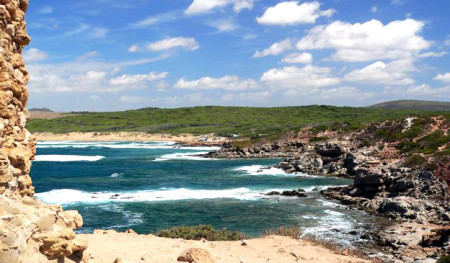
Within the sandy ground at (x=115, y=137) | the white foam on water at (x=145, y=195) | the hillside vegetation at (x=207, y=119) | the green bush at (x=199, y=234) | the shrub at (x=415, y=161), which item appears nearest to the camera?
the green bush at (x=199, y=234)

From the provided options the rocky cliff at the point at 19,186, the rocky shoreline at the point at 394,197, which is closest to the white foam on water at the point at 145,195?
the rocky shoreline at the point at 394,197

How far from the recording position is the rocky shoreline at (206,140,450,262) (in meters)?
19.7

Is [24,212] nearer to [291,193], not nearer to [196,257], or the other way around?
[196,257]

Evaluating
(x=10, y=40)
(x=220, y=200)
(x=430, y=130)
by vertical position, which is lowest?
(x=220, y=200)

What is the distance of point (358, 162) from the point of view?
151 feet

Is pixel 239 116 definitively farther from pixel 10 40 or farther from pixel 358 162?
pixel 10 40

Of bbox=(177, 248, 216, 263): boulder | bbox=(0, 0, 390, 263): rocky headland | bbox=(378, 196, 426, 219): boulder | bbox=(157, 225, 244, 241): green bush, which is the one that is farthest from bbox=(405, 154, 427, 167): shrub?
bbox=(177, 248, 216, 263): boulder

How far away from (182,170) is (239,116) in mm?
108133

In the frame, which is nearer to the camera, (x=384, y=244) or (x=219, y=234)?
(x=219, y=234)

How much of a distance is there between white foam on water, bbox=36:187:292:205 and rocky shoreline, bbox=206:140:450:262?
7.87 metres

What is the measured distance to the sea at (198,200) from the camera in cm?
2508

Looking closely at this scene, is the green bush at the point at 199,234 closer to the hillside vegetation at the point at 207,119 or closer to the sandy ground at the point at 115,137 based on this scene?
the hillside vegetation at the point at 207,119

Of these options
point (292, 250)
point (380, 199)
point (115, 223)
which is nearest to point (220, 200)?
point (115, 223)

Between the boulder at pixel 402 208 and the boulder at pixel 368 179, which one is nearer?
the boulder at pixel 402 208
